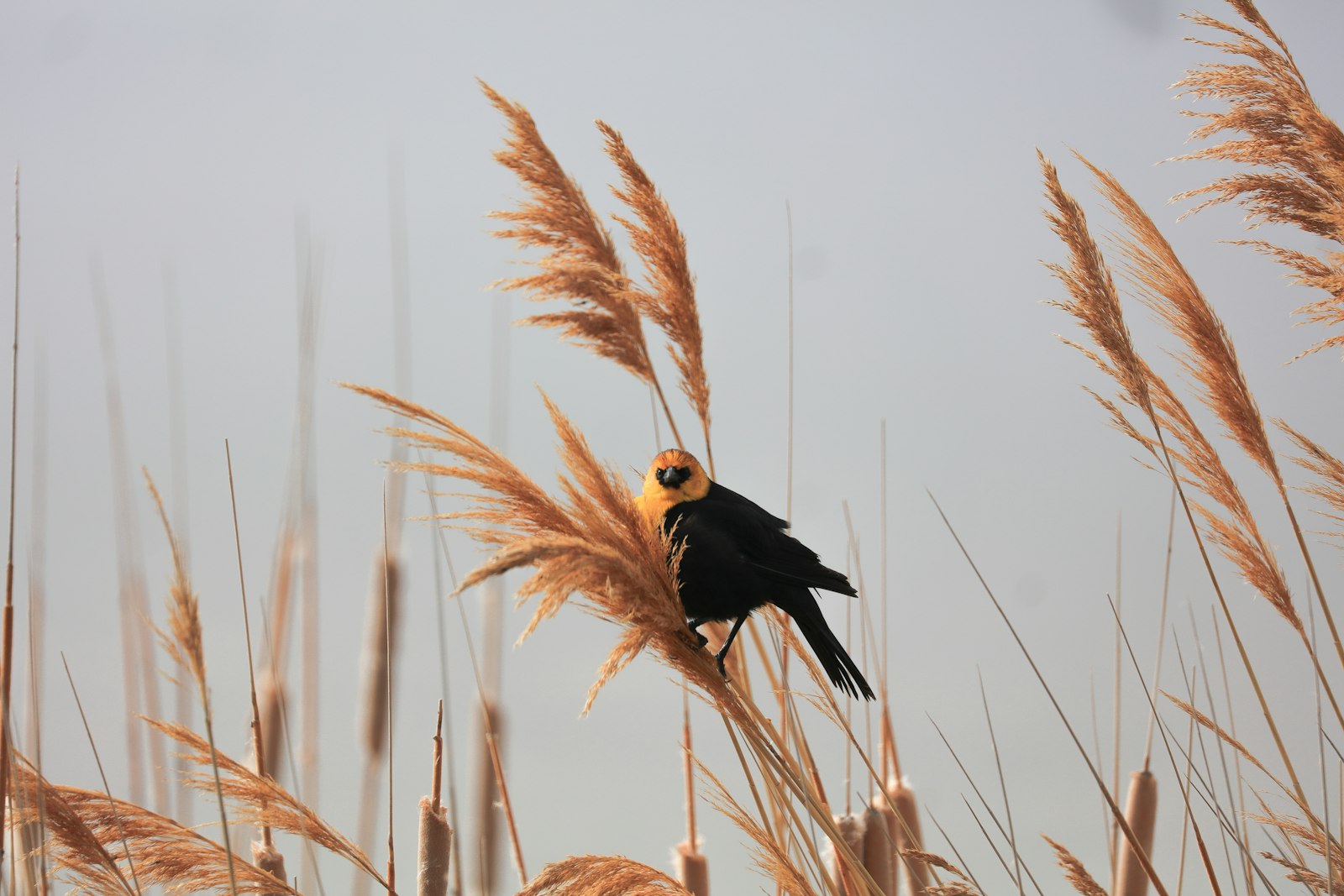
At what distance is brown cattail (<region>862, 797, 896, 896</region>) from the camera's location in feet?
7.68

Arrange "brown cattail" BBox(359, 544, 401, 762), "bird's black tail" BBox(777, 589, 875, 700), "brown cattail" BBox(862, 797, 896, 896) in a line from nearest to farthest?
"bird's black tail" BBox(777, 589, 875, 700)
"brown cattail" BBox(359, 544, 401, 762)
"brown cattail" BBox(862, 797, 896, 896)

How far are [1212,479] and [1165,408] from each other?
0.57 feet

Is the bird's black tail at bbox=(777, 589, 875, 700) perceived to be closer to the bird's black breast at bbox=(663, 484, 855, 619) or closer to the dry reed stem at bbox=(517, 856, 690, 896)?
the bird's black breast at bbox=(663, 484, 855, 619)

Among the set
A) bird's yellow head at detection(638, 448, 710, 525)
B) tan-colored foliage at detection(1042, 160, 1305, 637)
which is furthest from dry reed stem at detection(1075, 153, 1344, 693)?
bird's yellow head at detection(638, 448, 710, 525)

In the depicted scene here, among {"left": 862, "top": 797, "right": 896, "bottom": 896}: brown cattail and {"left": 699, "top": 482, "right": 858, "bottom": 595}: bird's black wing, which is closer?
{"left": 699, "top": 482, "right": 858, "bottom": 595}: bird's black wing

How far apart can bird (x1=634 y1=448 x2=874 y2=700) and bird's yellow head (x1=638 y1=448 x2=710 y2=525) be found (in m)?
0.06

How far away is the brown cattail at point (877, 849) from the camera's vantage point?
2.34 m

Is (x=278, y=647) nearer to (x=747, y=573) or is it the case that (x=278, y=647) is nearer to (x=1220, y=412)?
(x=747, y=573)

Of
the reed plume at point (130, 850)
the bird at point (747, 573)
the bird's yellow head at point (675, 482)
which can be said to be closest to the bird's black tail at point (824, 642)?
the bird at point (747, 573)

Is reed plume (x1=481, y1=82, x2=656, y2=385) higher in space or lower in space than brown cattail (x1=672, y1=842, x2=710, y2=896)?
higher

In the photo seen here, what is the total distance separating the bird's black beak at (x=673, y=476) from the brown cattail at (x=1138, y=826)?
1.37 meters

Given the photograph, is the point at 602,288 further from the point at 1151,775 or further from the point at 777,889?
the point at 1151,775

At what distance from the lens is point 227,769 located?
174 cm

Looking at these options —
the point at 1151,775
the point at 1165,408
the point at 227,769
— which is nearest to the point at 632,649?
the point at 227,769
